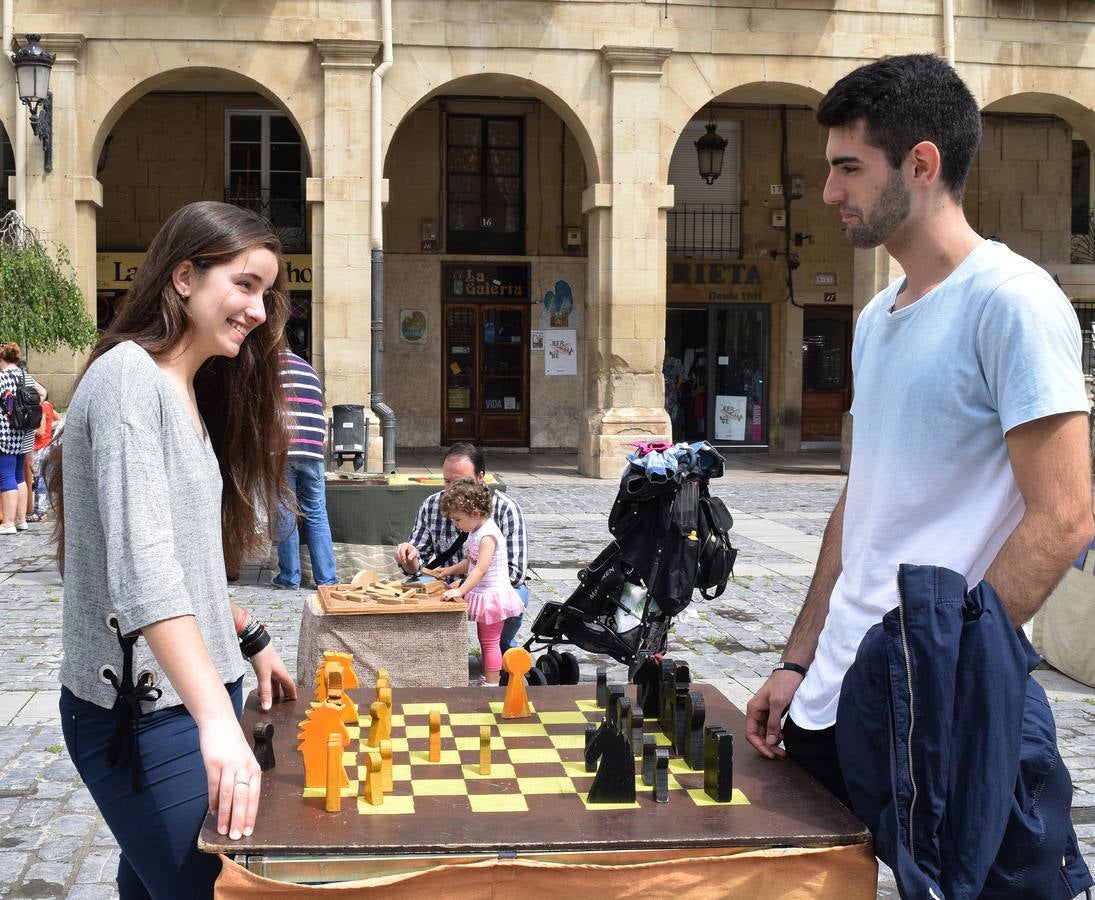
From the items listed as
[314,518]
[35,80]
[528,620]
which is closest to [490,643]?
[528,620]

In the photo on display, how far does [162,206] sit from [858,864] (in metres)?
23.5

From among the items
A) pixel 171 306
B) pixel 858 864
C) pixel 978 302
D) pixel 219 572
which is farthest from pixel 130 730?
pixel 978 302

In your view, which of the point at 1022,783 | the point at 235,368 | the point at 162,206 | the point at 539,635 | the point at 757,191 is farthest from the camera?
the point at 757,191

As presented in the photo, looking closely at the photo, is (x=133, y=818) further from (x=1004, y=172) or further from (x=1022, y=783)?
(x=1004, y=172)

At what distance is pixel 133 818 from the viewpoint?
231 centimetres

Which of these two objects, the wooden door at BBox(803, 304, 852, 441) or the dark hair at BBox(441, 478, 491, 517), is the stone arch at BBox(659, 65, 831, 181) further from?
the dark hair at BBox(441, 478, 491, 517)

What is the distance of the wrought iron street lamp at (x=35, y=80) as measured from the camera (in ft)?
54.8

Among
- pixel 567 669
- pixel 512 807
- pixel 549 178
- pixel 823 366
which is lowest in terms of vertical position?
pixel 567 669

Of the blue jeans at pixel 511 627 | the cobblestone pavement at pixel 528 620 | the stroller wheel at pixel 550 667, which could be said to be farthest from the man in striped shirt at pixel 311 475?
the stroller wheel at pixel 550 667

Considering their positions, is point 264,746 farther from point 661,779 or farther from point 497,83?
point 497,83

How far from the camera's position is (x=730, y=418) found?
25531 millimetres

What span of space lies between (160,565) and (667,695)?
120 cm

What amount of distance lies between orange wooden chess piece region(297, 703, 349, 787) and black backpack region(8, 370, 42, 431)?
10.8 metres

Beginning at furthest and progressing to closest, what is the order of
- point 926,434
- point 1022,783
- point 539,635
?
point 539,635
point 926,434
point 1022,783
